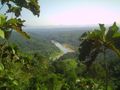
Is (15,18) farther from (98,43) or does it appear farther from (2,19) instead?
(98,43)

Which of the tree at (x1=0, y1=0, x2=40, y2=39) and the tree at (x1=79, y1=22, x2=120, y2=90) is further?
the tree at (x1=79, y1=22, x2=120, y2=90)

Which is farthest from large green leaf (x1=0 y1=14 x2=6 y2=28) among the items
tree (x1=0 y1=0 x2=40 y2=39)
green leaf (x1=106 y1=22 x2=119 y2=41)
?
green leaf (x1=106 y1=22 x2=119 y2=41)

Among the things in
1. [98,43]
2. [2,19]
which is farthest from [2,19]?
[98,43]

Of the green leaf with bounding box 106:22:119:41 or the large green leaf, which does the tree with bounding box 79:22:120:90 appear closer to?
the green leaf with bounding box 106:22:119:41

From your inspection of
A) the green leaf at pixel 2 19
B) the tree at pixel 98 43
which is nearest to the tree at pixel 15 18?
the green leaf at pixel 2 19

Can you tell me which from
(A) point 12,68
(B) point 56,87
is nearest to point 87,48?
(B) point 56,87

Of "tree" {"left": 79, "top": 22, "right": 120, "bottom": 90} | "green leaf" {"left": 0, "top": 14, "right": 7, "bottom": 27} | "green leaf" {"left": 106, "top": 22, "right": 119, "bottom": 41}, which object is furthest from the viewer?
"green leaf" {"left": 106, "top": 22, "right": 119, "bottom": 41}

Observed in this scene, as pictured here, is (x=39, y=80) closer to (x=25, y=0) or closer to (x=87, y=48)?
(x=87, y=48)

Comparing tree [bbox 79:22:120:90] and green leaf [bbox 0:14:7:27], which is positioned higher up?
green leaf [bbox 0:14:7:27]
